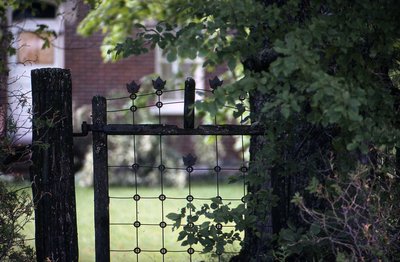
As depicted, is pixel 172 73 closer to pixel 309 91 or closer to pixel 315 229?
pixel 315 229

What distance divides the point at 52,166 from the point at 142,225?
180 inches

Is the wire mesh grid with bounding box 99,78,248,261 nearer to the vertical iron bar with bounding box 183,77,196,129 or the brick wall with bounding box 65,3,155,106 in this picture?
the brick wall with bounding box 65,3,155,106

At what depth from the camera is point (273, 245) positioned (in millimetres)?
5426

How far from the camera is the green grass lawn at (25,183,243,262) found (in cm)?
773

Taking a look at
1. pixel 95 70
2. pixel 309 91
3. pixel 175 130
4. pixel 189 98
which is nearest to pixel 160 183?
pixel 95 70

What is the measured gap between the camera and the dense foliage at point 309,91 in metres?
4.13

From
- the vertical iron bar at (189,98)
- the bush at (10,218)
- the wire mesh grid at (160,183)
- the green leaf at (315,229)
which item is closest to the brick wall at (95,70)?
the wire mesh grid at (160,183)

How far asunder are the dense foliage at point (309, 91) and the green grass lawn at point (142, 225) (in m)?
0.83

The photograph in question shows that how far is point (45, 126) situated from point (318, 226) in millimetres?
1849

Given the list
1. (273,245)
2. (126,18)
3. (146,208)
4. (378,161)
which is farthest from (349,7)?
(146,208)

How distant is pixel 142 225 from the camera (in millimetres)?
9734

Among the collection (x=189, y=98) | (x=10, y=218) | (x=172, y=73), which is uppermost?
(x=172, y=73)

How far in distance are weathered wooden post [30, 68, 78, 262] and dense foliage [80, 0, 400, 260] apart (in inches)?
Answer: 24.1

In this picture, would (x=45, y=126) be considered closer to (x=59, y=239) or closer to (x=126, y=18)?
(x=59, y=239)
